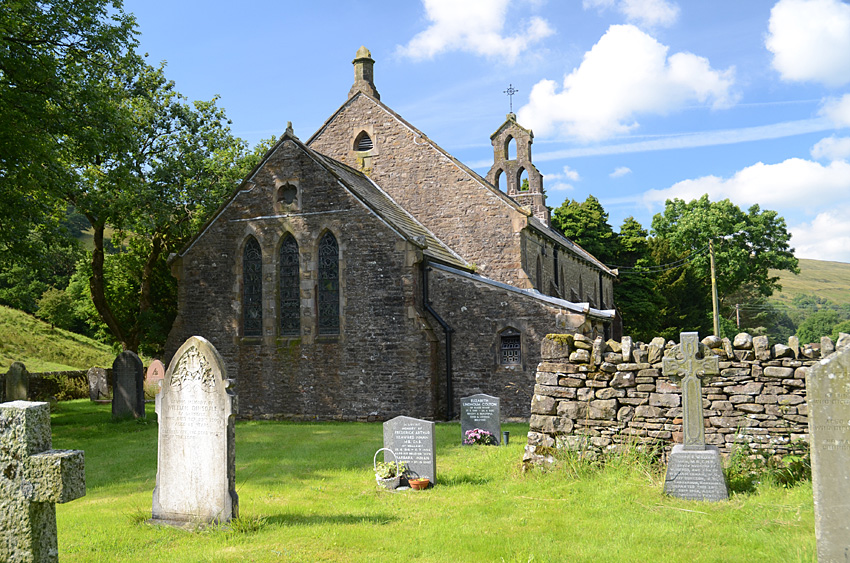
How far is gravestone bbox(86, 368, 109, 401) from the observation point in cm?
2781

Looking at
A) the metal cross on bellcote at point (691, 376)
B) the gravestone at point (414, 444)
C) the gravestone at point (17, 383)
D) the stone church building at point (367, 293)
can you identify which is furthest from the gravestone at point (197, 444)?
the gravestone at point (17, 383)

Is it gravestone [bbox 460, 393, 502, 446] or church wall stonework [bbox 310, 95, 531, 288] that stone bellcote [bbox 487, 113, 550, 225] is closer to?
church wall stonework [bbox 310, 95, 531, 288]

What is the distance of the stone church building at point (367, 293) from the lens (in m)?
19.4

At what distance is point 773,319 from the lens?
7244 centimetres

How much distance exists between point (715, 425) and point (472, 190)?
1487 centimetres

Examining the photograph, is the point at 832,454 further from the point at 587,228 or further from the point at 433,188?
the point at 587,228

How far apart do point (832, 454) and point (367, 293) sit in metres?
15.5

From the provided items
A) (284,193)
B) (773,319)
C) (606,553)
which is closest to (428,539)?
(606,553)

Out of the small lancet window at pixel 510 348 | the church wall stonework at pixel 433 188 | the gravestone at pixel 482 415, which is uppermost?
the church wall stonework at pixel 433 188

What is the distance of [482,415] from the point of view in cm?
1462

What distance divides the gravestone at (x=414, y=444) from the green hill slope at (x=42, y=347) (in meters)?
28.9

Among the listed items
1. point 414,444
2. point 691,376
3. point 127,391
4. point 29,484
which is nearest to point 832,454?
point 691,376

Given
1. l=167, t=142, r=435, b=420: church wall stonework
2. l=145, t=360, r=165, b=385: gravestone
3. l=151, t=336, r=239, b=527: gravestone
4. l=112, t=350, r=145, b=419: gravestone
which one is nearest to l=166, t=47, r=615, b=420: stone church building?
l=167, t=142, r=435, b=420: church wall stonework

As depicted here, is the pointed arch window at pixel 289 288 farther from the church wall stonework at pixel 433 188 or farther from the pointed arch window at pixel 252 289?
the church wall stonework at pixel 433 188
